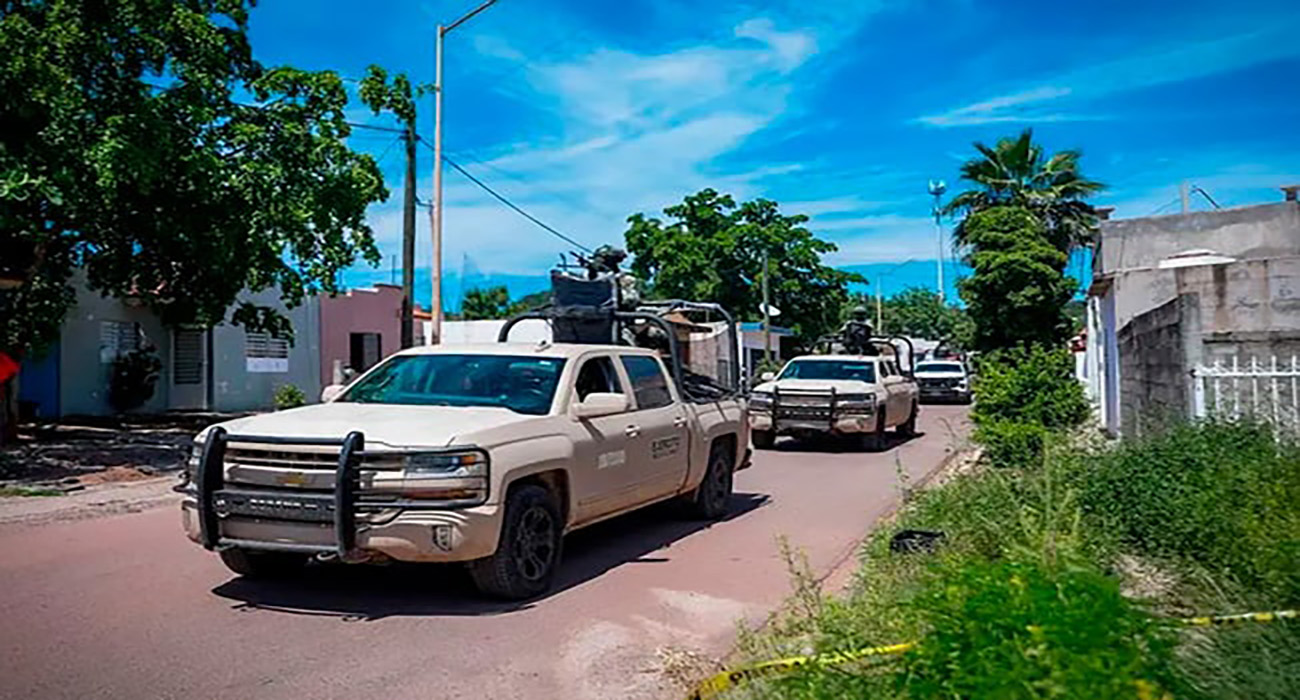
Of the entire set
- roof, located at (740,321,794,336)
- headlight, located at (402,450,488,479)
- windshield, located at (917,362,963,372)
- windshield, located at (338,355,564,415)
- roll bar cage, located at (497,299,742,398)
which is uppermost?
roof, located at (740,321,794,336)

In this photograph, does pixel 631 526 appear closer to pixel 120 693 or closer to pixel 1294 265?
pixel 120 693

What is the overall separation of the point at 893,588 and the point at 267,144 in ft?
43.3

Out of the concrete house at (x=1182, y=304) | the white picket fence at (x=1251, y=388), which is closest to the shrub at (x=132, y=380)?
the concrete house at (x=1182, y=304)

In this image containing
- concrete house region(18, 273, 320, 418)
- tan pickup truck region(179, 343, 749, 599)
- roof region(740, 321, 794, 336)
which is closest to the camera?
tan pickup truck region(179, 343, 749, 599)

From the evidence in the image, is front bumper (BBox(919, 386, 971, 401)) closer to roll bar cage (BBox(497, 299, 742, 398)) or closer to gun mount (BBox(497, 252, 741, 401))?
gun mount (BBox(497, 252, 741, 401))

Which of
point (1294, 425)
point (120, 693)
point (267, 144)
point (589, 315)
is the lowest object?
point (120, 693)

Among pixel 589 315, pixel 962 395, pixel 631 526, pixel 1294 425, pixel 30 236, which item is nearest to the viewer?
pixel 1294 425

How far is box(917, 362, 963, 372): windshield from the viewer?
35.7m

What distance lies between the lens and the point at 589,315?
12.1 metres

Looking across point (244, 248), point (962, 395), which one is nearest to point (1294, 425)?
point (244, 248)

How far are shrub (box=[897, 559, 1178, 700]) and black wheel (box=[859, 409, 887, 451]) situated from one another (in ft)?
45.2

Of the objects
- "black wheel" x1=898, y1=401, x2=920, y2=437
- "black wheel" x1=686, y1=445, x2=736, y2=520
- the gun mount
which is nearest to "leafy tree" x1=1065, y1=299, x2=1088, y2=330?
"black wheel" x1=898, y1=401, x2=920, y2=437

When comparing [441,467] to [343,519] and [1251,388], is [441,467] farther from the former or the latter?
[1251,388]

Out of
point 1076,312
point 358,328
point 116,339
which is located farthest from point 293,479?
point 1076,312
